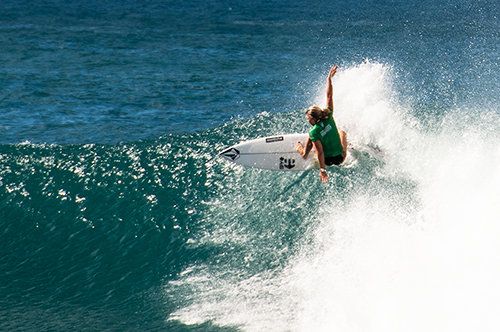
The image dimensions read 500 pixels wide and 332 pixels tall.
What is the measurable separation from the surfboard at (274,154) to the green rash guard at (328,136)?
0.92 meters

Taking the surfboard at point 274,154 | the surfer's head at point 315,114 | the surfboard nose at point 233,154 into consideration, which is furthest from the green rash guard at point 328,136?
the surfboard nose at point 233,154

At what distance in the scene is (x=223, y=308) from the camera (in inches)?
326

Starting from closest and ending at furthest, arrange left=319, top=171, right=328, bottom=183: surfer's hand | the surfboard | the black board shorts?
left=319, top=171, right=328, bottom=183: surfer's hand < the black board shorts < the surfboard

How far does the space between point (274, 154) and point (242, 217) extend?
1707 millimetres

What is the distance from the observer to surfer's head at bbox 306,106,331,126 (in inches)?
372

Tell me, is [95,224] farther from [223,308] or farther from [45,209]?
[223,308]

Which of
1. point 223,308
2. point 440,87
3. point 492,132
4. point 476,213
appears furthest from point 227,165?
point 440,87

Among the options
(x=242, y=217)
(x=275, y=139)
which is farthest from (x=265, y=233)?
(x=275, y=139)

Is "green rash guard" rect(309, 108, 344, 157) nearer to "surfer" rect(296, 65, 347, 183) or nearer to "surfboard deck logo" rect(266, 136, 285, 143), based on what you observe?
"surfer" rect(296, 65, 347, 183)

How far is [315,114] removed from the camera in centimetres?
948

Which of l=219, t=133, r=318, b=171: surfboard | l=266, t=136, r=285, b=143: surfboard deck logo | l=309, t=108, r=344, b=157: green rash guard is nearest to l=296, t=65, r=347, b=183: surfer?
l=309, t=108, r=344, b=157: green rash guard

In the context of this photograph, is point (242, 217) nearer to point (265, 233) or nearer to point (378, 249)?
point (265, 233)

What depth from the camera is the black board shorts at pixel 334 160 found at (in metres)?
10.3

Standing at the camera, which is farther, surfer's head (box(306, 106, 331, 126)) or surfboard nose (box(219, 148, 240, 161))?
surfboard nose (box(219, 148, 240, 161))
